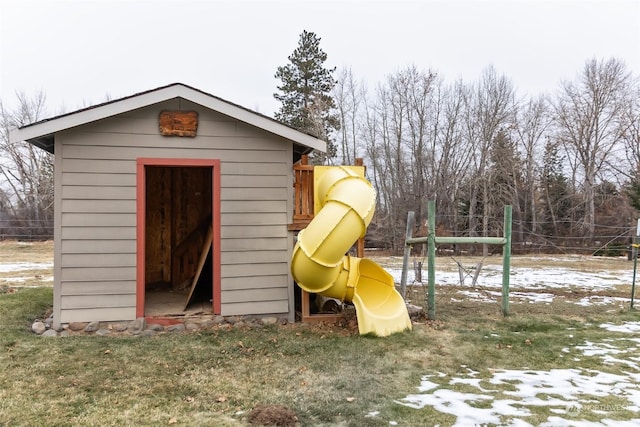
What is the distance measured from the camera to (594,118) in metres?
25.1

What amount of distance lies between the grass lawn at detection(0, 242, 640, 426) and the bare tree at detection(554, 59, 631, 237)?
22.3 metres

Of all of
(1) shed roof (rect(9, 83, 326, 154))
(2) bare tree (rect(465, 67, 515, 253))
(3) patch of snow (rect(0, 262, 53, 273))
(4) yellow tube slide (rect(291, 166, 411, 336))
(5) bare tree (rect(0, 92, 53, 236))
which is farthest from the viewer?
(5) bare tree (rect(0, 92, 53, 236))

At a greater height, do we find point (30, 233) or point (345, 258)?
point (345, 258)

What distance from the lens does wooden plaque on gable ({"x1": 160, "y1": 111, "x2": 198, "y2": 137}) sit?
6.10 metres

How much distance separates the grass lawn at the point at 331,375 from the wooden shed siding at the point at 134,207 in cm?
59

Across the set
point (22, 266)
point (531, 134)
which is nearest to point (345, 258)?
point (22, 266)

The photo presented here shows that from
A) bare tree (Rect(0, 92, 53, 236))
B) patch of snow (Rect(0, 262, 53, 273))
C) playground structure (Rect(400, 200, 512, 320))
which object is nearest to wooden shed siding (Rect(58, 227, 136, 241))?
playground structure (Rect(400, 200, 512, 320))

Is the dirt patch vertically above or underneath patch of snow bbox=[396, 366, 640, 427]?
above

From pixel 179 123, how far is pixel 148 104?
461 mm

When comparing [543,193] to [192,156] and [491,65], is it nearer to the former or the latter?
[491,65]

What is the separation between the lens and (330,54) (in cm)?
2791

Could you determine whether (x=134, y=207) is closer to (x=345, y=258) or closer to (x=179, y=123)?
(x=179, y=123)

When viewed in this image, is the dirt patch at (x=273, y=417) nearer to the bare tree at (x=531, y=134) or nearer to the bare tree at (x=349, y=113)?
the bare tree at (x=349, y=113)

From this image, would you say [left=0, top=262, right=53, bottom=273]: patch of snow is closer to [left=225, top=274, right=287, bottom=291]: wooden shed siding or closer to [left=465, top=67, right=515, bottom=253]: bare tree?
[left=225, top=274, right=287, bottom=291]: wooden shed siding
